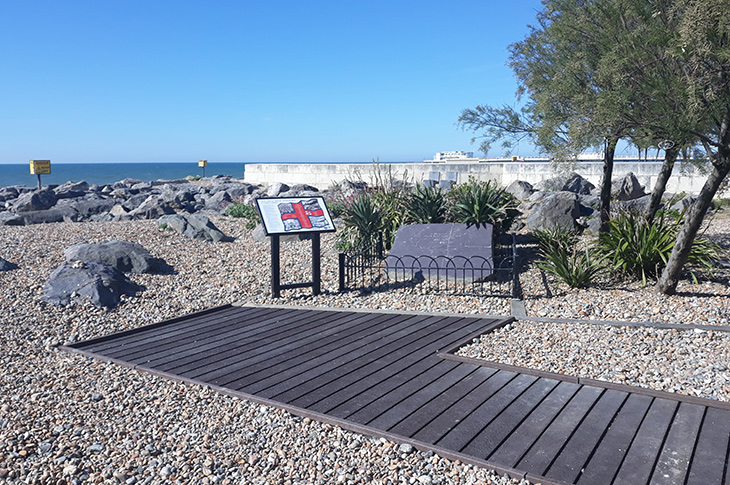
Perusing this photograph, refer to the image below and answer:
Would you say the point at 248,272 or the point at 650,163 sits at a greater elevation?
the point at 650,163

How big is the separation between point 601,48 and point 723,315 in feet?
11.4

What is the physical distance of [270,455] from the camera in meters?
3.48

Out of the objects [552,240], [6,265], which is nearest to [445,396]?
[552,240]

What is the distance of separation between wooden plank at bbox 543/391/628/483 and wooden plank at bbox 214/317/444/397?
6.87 feet

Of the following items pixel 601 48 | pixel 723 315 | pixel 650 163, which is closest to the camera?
pixel 723 315

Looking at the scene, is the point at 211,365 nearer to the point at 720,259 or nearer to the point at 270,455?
the point at 270,455

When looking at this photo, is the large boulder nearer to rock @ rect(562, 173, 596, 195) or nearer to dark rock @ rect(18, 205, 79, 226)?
rock @ rect(562, 173, 596, 195)

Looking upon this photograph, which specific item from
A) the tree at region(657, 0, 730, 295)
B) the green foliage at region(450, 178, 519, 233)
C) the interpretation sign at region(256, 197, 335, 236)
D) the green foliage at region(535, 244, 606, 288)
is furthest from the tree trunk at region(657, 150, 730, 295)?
the interpretation sign at region(256, 197, 335, 236)

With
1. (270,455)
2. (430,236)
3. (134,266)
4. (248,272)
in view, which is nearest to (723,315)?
(430,236)

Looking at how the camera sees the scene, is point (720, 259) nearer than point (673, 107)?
No

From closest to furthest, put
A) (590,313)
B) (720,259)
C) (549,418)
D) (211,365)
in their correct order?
(549,418) → (211,365) → (590,313) → (720,259)

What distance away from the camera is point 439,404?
13.4 ft

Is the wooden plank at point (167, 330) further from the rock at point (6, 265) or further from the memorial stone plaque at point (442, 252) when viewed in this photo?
the rock at point (6, 265)

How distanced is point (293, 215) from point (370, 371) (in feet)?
10.7
